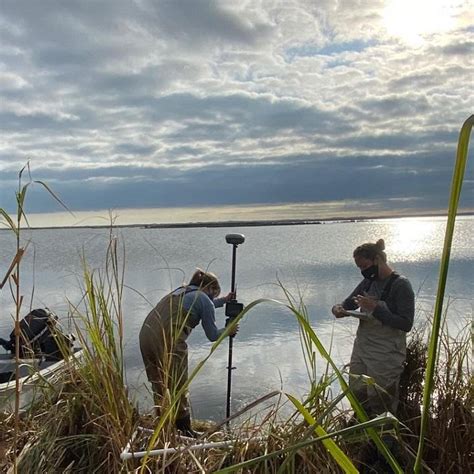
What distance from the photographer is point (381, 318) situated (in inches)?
144

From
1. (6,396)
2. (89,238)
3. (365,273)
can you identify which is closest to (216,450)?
(6,396)

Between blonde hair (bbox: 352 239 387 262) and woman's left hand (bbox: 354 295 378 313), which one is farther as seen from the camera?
blonde hair (bbox: 352 239 387 262)

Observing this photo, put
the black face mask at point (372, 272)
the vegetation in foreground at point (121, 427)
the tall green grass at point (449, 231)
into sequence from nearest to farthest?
→ the tall green grass at point (449, 231)
the vegetation in foreground at point (121, 427)
the black face mask at point (372, 272)

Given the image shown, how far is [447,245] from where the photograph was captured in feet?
1.42

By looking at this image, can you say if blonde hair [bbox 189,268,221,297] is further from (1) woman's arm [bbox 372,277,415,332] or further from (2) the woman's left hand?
(1) woman's arm [bbox 372,277,415,332]

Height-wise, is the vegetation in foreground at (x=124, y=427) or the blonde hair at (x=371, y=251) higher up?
the blonde hair at (x=371, y=251)

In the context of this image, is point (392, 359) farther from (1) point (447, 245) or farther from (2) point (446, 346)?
(1) point (447, 245)

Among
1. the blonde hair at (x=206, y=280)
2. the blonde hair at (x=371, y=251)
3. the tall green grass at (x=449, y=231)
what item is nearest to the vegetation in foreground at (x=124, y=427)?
the tall green grass at (x=449, y=231)

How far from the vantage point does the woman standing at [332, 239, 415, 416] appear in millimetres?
3635

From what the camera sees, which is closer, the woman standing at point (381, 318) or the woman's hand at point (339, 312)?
the woman standing at point (381, 318)

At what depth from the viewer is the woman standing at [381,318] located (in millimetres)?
3635

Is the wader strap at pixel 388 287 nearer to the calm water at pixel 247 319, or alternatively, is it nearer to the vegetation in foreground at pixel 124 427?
the calm water at pixel 247 319

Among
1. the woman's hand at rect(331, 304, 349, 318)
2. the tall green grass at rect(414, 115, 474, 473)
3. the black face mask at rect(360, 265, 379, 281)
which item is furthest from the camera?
the black face mask at rect(360, 265, 379, 281)

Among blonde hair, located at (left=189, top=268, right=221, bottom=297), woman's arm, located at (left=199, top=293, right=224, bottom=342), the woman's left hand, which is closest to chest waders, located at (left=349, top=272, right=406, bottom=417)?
the woman's left hand
